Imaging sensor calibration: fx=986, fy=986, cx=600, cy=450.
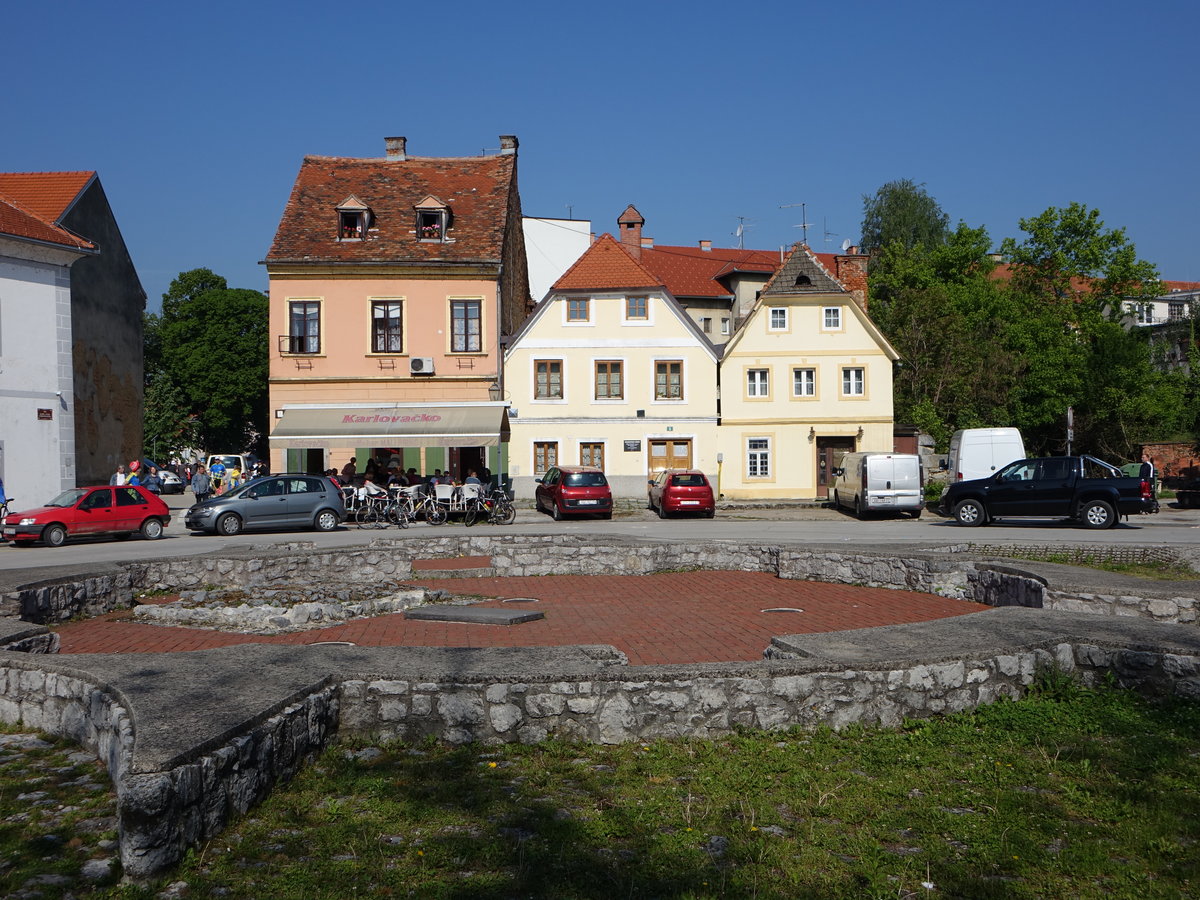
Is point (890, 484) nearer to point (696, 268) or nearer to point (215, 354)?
point (696, 268)

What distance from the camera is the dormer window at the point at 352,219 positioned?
40375 mm

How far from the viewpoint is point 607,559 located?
17.9 meters

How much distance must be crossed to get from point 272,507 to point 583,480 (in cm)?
1029

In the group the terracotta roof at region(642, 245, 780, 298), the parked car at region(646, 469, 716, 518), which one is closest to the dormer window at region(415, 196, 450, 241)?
the parked car at region(646, 469, 716, 518)

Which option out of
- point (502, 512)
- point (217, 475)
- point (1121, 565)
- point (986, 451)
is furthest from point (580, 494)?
point (217, 475)

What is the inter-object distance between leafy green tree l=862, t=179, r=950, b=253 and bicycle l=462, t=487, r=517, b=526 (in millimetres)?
44102

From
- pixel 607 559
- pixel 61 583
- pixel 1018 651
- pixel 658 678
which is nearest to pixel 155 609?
pixel 61 583

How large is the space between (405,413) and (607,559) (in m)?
20.7

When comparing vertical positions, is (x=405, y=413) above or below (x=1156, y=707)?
above

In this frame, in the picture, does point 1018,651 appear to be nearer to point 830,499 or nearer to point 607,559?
point 607,559

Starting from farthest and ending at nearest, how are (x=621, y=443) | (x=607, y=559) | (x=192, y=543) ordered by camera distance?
1. (x=621, y=443)
2. (x=192, y=543)
3. (x=607, y=559)

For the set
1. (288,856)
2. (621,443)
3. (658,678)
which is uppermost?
(621,443)

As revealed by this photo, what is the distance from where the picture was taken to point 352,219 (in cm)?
4112

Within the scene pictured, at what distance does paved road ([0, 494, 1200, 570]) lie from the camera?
21891 millimetres
